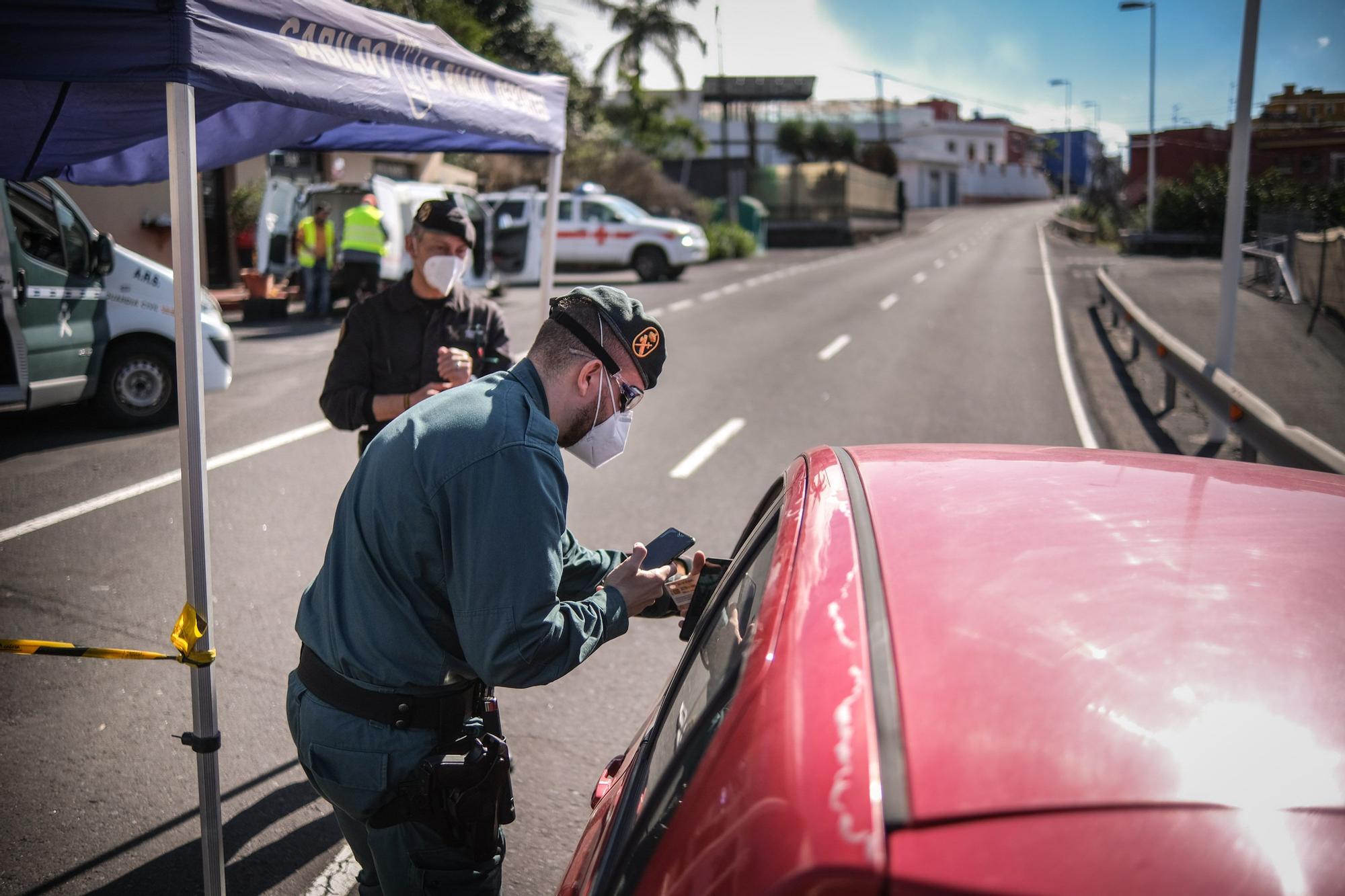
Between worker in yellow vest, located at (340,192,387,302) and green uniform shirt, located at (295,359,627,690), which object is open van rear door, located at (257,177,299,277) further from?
green uniform shirt, located at (295,359,627,690)

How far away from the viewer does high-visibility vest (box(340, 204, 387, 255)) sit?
593 inches

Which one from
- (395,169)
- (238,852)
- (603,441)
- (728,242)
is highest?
(395,169)

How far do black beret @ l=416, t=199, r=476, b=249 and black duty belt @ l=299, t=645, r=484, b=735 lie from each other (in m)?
2.45

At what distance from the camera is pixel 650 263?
24359 mm

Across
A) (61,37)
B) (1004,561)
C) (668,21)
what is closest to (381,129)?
(61,37)

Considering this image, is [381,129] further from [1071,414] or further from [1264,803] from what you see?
[1071,414]

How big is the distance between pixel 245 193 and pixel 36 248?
13.4 m

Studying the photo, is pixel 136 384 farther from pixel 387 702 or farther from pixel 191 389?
pixel 387 702

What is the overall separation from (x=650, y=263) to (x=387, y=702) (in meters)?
22.8

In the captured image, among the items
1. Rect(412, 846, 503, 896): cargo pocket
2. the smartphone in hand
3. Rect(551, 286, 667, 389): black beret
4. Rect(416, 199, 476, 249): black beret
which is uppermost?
Rect(416, 199, 476, 249): black beret

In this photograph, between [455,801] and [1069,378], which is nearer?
[455,801]

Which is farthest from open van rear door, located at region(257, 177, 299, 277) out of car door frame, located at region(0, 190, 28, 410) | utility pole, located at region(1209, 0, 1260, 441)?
utility pole, located at region(1209, 0, 1260, 441)

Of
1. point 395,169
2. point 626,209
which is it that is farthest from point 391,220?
point 395,169

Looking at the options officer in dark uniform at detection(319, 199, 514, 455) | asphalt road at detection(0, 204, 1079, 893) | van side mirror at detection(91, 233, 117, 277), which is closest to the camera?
asphalt road at detection(0, 204, 1079, 893)
